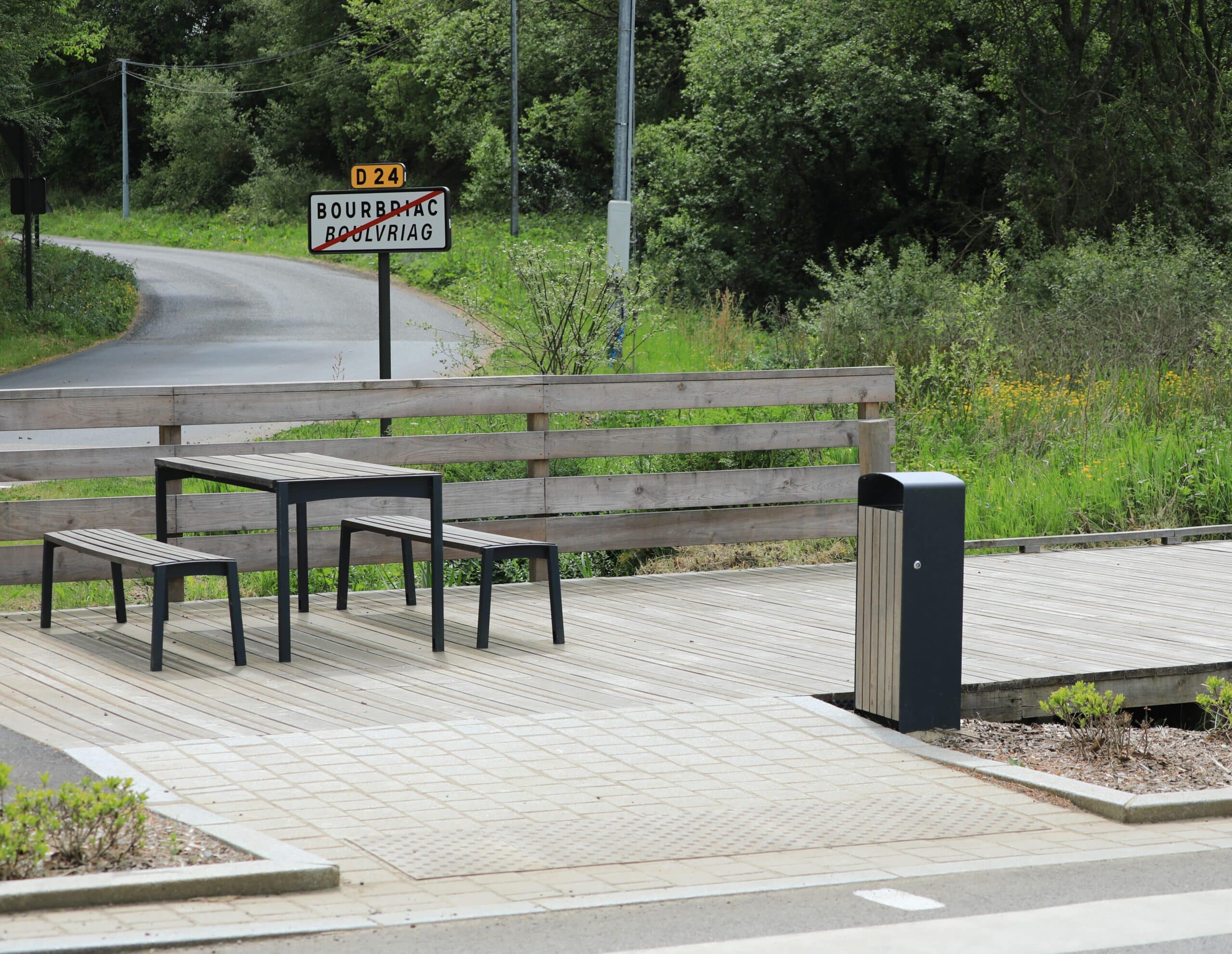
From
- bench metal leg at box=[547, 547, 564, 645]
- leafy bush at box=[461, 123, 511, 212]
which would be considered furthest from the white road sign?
leafy bush at box=[461, 123, 511, 212]

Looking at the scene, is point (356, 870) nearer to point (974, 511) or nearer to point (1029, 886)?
point (1029, 886)

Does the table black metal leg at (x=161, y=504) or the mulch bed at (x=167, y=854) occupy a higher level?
the table black metal leg at (x=161, y=504)

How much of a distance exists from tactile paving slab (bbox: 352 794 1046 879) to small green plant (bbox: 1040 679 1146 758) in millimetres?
825

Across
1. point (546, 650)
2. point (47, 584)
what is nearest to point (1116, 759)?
point (546, 650)

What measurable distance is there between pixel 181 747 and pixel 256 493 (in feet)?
9.86

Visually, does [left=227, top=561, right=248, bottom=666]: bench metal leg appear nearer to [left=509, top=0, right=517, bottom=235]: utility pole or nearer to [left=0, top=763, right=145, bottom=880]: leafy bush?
[left=0, top=763, right=145, bottom=880]: leafy bush

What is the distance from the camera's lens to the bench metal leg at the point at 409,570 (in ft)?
27.2

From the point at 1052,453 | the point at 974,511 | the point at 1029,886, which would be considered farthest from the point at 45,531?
the point at 1052,453

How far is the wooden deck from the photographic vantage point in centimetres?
621

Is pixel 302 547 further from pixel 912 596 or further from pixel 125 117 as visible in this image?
pixel 125 117

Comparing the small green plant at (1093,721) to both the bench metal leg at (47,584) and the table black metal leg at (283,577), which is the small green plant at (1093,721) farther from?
the bench metal leg at (47,584)

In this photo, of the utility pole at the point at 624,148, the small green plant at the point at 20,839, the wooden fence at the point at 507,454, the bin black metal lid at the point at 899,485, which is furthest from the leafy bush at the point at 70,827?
the utility pole at the point at 624,148

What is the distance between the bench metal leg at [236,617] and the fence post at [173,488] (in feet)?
4.83

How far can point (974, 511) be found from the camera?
1115cm
